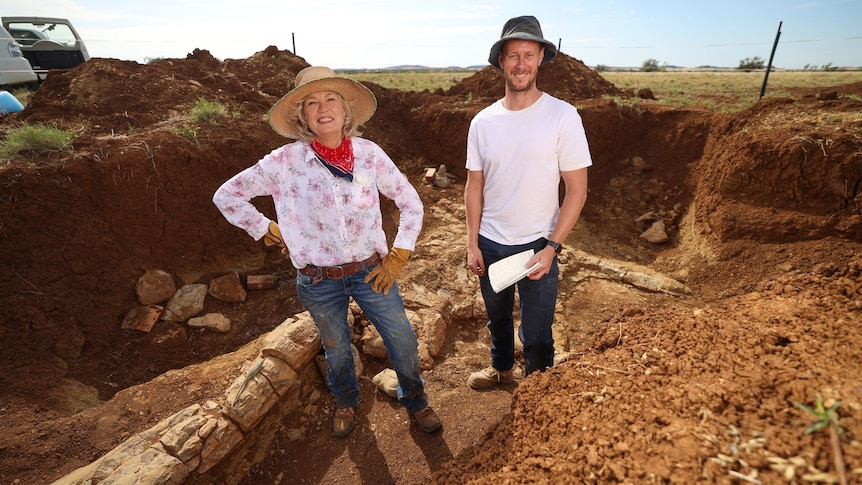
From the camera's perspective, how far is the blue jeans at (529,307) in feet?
7.93

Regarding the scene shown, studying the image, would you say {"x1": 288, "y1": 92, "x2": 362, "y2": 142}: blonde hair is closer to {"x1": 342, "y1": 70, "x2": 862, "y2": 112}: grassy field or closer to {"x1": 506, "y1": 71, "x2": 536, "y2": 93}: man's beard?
{"x1": 506, "y1": 71, "x2": 536, "y2": 93}: man's beard

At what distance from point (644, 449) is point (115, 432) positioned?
3439 millimetres

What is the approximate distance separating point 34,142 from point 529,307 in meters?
5.61

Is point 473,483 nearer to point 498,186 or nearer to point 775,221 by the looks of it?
point 498,186

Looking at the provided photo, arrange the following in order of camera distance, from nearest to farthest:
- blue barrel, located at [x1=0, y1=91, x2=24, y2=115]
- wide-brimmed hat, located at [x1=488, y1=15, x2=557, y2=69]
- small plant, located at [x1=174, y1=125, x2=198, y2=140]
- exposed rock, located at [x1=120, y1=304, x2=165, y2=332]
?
wide-brimmed hat, located at [x1=488, y1=15, x2=557, y2=69]
exposed rock, located at [x1=120, y1=304, x2=165, y2=332]
small plant, located at [x1=174, y1=125, x2=198, y2=140]
blue barrel, located at [x1=0, y1=91, x2=24, y2=115]

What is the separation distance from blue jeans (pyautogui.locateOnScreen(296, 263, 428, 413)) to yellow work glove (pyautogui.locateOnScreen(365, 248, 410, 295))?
0.07 meters

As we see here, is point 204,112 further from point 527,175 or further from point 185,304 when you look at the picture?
point 527,175

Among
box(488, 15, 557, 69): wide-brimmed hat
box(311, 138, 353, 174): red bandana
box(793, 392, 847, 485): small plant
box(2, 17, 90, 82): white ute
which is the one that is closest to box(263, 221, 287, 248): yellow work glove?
box(311, 138, 353, 174): red bandana

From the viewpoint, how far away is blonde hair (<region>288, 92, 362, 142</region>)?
2201 mm

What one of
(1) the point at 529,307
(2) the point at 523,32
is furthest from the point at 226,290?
(2) the point at 523,32

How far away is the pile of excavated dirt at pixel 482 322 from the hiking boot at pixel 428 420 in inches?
2.7

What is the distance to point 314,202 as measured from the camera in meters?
2.14

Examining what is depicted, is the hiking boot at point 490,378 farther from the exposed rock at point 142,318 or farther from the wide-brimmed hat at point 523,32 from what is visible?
the exposed rock at point 142,318

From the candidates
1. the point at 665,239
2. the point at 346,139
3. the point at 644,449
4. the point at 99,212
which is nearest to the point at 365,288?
the point at 346,139
